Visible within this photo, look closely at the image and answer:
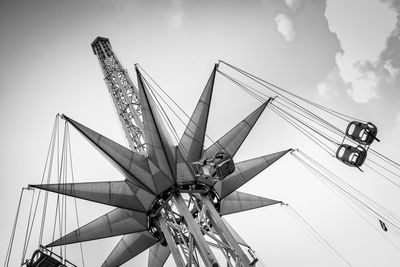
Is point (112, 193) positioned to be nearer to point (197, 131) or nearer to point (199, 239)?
point (199, 239)

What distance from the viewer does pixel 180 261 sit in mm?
11180

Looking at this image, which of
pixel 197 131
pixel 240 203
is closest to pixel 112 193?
pixel 197 131

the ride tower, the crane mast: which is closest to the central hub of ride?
the ride tower

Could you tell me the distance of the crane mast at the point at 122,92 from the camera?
734 inches

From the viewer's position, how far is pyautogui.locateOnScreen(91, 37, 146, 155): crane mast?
18.6m

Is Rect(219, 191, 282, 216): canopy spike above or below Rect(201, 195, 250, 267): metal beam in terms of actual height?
above

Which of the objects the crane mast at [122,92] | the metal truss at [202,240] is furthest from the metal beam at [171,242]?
the crane mast at [122,92]

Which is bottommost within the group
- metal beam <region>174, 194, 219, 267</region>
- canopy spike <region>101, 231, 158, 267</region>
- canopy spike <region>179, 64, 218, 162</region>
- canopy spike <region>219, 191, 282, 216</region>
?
metal beam <region>174, 194, 219, 267</region>

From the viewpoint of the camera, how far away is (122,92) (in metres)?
21.3

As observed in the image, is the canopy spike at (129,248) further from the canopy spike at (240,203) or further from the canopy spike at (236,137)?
the canopy spike at (236,137)

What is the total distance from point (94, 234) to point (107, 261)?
2.38 m

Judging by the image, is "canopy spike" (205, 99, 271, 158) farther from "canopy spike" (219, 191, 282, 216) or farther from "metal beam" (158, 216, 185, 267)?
"metal beam" (158, 216, 185, 267)

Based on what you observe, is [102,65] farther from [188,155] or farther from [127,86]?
[188,155]

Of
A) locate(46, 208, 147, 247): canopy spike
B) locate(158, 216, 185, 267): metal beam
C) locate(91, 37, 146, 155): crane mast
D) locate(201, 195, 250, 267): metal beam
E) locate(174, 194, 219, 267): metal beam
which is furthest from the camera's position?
locate(91, 37, 146, 155): crane mast
